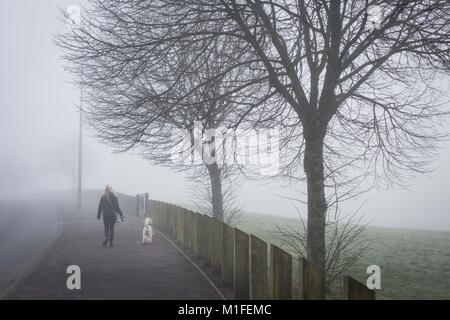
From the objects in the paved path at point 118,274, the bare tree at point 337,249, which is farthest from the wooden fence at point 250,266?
the bare tree at point 337,249

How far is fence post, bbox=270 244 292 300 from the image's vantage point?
6.61m

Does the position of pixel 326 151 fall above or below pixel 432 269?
above

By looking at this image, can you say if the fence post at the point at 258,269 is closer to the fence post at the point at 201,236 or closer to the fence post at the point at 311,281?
the fence post at the point at 311,281

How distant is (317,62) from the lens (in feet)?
33.2

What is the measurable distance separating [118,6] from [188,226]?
6288 millimetres

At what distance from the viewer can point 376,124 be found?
11.2 m

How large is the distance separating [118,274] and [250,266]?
4.14 m

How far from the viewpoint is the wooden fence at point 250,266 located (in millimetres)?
5996

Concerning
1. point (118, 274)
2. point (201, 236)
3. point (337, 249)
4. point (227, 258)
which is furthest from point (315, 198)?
point (118, 274)

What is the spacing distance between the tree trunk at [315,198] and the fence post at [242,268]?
1.50 metres

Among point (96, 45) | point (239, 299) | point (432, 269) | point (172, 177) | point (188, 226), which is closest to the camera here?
point (239, 299)

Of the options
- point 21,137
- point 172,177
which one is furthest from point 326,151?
point 21,137

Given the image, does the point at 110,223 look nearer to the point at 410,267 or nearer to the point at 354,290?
the point at 410,267
